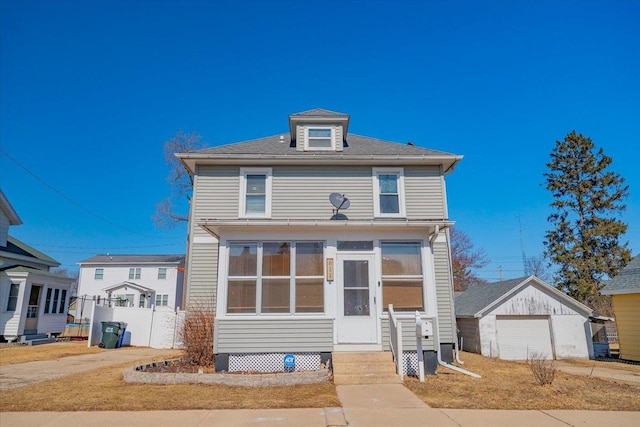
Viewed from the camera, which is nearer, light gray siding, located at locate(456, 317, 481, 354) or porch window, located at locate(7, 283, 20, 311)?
light gray siding, located at locate(456, 317, 481, 354)

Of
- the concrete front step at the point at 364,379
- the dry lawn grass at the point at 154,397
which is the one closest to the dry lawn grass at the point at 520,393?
the concrete front step at the point at 364,379

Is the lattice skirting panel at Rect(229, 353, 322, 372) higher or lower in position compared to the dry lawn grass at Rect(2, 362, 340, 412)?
higher

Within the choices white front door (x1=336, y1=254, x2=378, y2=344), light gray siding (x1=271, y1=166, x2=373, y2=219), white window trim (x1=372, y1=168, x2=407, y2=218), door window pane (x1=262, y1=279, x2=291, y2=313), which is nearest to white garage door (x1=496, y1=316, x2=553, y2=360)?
white window trim (x1=372, y1=168, x2=407, y2=218)

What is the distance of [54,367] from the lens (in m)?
10.5

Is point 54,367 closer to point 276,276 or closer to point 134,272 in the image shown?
point 276,276

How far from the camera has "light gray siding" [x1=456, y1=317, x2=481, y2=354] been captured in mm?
14828

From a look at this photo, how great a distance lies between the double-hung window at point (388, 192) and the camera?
11.8m

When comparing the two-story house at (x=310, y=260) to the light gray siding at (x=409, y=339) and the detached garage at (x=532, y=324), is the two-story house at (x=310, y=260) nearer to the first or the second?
the light gray siding at (x=409, y=339)

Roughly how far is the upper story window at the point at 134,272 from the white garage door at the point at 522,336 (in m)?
30.0

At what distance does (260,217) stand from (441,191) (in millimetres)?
5637

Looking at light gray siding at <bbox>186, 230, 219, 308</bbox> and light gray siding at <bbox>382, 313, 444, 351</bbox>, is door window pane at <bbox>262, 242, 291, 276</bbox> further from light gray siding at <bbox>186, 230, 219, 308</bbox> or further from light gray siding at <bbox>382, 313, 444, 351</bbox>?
light gray siding at <bbox>382, 313, 444, 351</bbox>

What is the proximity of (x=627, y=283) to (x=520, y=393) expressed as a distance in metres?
10.8

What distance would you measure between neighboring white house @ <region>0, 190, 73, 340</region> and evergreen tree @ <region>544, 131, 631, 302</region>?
31184 millimetres

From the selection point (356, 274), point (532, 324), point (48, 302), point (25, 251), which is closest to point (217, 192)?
point (356, 274)
